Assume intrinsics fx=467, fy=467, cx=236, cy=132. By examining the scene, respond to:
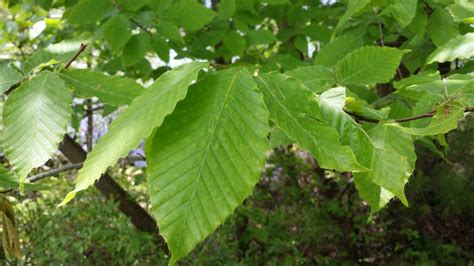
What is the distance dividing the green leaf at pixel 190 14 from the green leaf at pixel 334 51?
1.34 ft

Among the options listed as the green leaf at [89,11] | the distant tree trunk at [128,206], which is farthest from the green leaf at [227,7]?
the distant tree trunk at [128,206]

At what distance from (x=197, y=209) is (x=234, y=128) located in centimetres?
10

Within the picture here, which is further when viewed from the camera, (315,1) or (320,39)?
(315,1)

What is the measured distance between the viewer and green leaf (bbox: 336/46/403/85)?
963 mm

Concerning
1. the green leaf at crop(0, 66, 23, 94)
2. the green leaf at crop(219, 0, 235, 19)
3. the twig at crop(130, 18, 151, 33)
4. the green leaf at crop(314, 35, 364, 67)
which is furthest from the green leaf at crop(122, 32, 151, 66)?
the green leaf at crop(0, 66, 23, 94)

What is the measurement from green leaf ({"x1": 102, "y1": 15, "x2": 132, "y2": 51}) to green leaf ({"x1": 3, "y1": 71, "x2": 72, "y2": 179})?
806mm

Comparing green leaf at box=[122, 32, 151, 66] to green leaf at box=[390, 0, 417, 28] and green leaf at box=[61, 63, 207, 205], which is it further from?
green leaf at box=[61, 63, 207, 205]

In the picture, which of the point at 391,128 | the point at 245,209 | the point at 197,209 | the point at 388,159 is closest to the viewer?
the point at 197,209

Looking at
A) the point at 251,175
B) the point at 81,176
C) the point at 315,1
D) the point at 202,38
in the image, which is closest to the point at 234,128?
the point at 251,175

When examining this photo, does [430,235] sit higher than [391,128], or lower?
lower

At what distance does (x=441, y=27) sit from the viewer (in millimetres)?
1498

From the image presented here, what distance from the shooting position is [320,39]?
2033mm

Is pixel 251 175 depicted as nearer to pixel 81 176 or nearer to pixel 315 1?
pixel 81 176

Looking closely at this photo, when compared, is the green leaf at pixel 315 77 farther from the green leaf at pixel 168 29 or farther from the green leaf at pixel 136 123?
the green leaf at pixel 168 29
